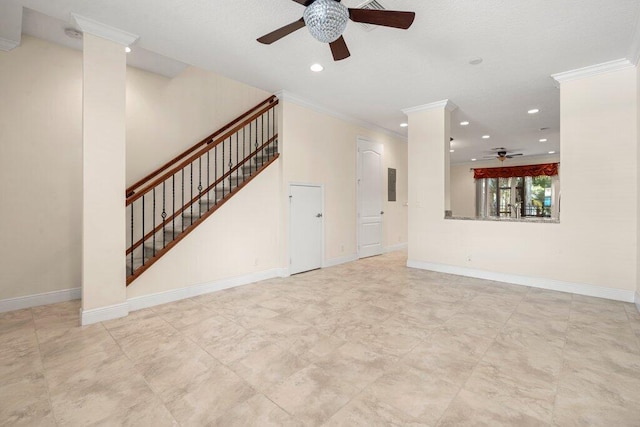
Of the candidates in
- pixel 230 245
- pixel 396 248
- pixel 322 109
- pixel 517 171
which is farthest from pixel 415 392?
pixel 517 171

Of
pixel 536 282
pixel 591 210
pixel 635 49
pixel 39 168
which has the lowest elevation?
pixel 536 282

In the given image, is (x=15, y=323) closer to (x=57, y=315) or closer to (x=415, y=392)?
(x=57, y=315)

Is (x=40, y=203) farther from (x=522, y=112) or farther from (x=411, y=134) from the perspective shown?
(x=522, y=112)

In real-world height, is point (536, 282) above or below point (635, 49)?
below

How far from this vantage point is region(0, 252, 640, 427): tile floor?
1656 millimetres

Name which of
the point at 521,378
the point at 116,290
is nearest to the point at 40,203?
the point at 116,290

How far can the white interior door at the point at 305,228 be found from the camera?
504 cm

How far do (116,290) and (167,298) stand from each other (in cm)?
60

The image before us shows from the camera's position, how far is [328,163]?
5699 mm

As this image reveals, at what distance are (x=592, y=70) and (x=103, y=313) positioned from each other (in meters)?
6.62

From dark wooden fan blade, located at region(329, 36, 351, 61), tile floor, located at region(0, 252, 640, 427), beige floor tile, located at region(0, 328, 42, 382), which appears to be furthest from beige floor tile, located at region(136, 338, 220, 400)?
dark wooden fan blade, located at region(329, 36, 351, 61)

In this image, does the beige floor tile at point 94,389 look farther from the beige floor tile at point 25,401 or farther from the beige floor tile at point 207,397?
the beige floor tile at point 207,397

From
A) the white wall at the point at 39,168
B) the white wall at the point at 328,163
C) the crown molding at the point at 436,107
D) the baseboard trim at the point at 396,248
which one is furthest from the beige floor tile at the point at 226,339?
the baseboard trim at the point at 396,248

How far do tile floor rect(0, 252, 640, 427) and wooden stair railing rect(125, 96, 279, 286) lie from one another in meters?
0.98
